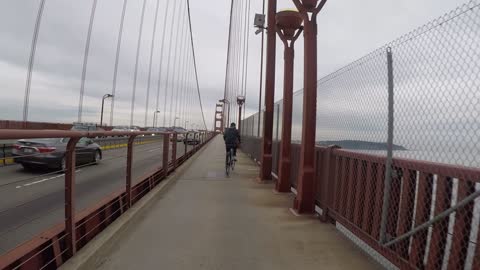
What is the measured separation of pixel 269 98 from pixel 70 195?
23.5 feet

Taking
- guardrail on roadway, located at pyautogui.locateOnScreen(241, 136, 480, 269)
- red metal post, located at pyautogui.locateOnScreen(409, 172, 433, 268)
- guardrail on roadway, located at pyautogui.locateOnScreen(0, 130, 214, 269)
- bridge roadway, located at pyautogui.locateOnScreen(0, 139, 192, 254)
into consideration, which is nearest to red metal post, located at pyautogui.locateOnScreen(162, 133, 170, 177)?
bridge roadway, located at pyautogui.locateOnScreen(0, 139, 192, 254)

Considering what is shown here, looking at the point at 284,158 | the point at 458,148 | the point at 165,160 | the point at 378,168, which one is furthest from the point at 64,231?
the point at 165,160

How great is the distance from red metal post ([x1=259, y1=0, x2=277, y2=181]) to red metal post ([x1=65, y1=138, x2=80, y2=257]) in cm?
653

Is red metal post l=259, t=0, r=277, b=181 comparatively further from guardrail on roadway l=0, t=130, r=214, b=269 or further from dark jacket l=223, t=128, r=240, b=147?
guardrail on roadway l=0, t=130, r=214, b=269

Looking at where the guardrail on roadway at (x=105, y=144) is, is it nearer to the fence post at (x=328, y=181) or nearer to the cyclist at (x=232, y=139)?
the fence post at (x=328, y=181)

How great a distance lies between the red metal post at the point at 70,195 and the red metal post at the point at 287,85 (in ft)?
15.8

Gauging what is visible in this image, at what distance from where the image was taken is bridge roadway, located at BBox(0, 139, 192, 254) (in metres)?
3.55

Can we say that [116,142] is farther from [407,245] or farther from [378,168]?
[407,245]

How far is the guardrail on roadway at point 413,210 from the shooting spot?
106 inches

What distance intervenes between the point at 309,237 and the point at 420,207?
176cm

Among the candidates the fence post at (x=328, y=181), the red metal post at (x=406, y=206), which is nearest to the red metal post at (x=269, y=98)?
the fence post at (x=328, y=181)

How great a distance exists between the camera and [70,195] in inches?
143

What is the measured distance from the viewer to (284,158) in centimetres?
784

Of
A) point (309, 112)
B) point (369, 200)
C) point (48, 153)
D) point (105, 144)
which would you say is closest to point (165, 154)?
point (105, 144)
